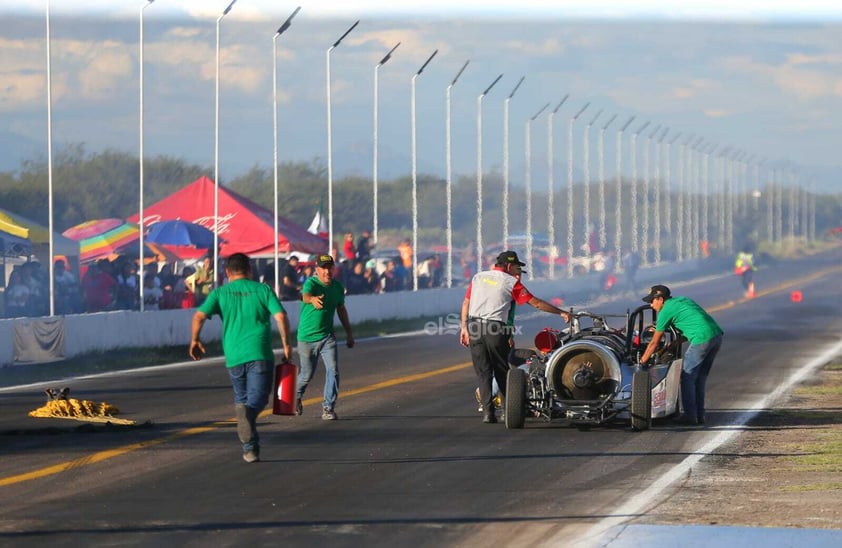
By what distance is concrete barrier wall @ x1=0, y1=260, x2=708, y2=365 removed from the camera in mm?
25328

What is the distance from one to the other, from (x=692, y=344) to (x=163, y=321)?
14452 millimetres

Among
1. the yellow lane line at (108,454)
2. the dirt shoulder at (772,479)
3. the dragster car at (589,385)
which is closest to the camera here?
the dirt shoulder at (772,479)

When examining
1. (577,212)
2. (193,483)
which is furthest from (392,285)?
(577,212)

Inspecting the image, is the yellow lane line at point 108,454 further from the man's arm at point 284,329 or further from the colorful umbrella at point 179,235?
the colorful umbrella at point 179,235

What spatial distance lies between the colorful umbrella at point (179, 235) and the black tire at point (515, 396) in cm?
2612

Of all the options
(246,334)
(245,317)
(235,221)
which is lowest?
(246,334)

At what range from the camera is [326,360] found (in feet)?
51.4

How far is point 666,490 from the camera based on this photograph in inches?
432

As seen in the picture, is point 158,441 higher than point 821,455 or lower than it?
higher

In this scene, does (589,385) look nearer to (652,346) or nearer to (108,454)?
(652,346)

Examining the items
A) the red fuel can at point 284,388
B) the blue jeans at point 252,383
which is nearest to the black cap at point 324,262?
the red fuel can at point 284,388

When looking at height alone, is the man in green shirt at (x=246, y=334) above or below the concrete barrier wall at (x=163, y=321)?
above

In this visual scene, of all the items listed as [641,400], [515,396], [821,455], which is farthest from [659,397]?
[821,455]

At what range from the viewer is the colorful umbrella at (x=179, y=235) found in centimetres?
4019
